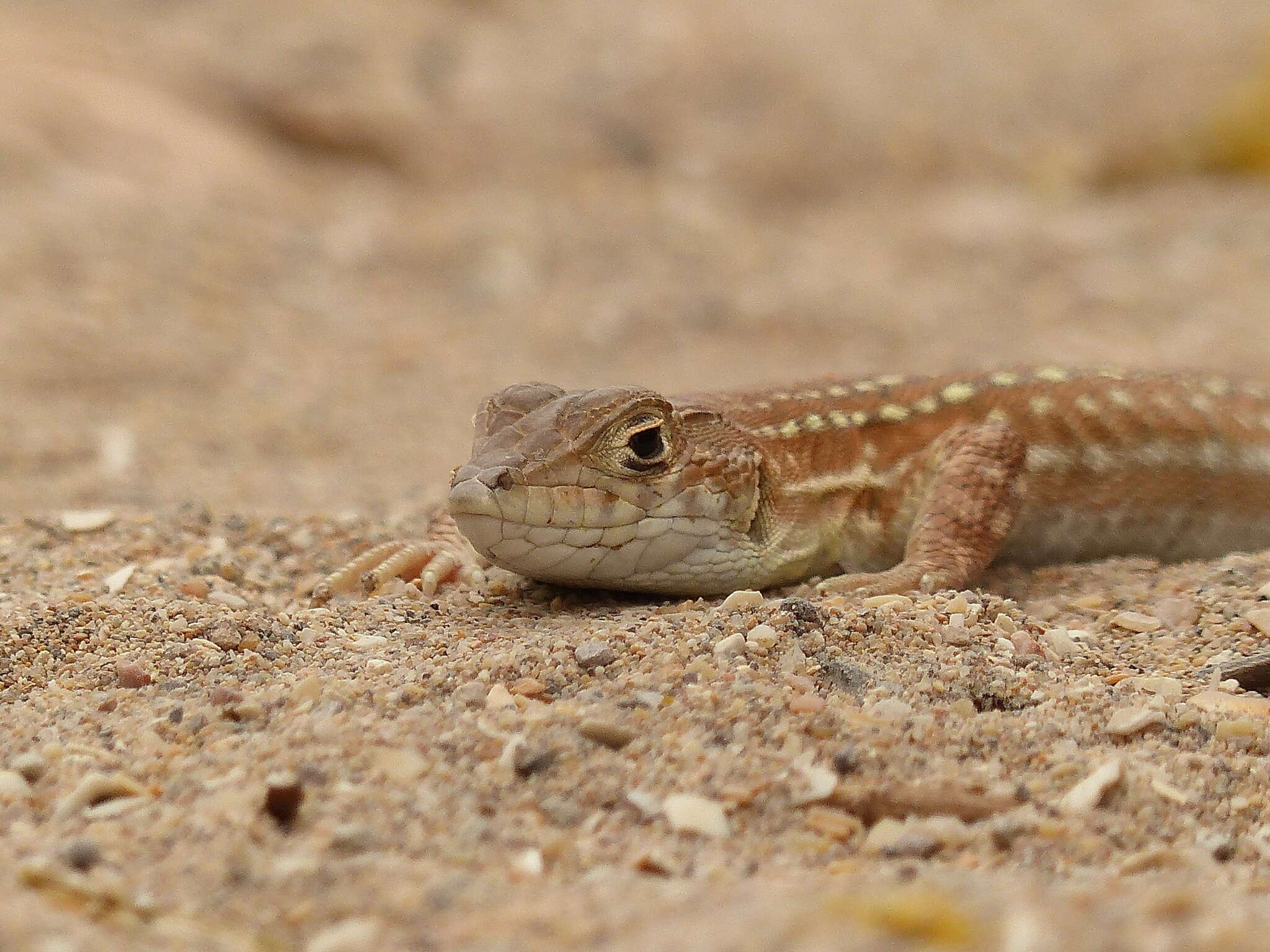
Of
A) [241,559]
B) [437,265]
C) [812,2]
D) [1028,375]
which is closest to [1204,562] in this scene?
[1028,375]

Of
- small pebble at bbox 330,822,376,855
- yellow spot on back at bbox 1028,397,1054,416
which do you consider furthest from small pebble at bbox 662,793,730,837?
yellow spot on back at bbox 1028,397,1054,416

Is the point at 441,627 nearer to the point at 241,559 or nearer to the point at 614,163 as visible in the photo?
the point at 241,559

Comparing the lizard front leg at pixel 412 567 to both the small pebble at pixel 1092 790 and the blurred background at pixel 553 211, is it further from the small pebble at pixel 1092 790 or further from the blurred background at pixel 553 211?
the small pebble at pixel 1092 790

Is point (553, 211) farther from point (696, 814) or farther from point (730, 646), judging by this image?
point (696, 814)

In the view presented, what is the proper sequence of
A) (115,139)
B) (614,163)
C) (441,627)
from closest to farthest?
(441,627) → (115,139) → (614,163)

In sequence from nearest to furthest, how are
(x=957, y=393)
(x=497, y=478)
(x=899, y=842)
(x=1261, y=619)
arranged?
(x=899, y=842)
(x=497, y=478)
(x=1261, y=619)
(x=957, y=393)

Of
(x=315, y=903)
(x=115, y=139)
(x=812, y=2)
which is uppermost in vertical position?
(x=812, y=2)

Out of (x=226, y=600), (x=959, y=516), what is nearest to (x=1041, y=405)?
(x=959, y=516)

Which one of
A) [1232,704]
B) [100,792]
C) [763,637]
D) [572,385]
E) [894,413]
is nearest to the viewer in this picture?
[100,792]
